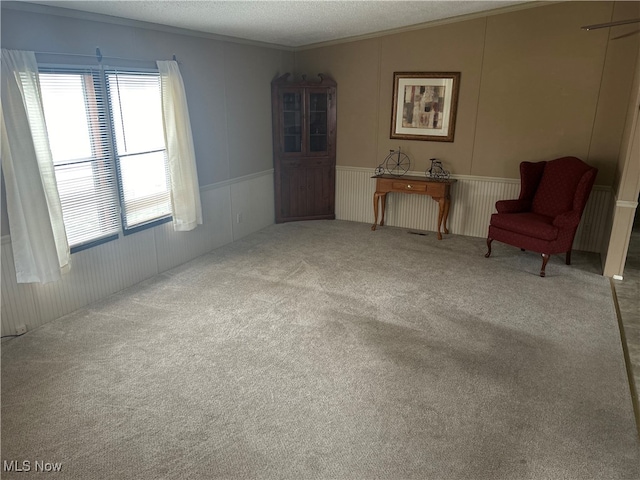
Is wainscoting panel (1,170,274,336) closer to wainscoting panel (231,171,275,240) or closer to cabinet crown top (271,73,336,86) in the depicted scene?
wainscoting panel (231,171,275,240)

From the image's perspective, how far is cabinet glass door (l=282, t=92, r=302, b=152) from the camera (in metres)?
6.00

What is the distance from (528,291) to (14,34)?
4.44m

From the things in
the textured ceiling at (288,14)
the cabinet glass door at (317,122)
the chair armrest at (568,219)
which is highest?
the textured ceiling at (288,14)

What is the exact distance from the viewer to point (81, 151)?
3623mm

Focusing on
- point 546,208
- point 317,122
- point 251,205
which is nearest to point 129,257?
point 251,205

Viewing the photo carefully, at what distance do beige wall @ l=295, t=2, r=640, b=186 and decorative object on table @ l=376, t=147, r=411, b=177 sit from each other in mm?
81

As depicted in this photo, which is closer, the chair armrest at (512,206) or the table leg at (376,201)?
the chair armrest at (512,206)

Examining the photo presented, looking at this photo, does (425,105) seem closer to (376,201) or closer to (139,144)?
(376,201)

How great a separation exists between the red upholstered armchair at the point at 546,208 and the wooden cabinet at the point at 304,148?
7.94 ft

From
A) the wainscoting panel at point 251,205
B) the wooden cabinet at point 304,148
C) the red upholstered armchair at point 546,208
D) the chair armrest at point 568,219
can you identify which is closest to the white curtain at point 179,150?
Result: the wainscoting panel at point 251,205

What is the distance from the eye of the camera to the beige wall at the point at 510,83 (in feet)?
15.7

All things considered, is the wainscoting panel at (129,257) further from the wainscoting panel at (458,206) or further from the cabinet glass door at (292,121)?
the wainscoting panel at (458,206)
